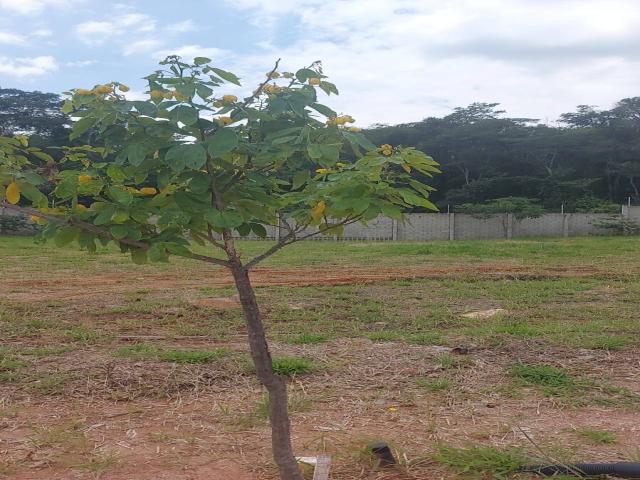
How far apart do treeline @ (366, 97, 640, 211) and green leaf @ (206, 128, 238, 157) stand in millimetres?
31282

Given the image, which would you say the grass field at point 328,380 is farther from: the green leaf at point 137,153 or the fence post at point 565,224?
the fence post at point 565,224

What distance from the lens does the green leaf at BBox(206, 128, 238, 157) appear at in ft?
6.54

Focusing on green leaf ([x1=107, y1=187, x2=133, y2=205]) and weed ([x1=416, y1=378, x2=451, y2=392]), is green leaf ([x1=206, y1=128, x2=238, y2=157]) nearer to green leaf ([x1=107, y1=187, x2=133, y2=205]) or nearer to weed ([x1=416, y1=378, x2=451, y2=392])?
green leaf ([x1=107, y1=187, x2=133, y2=205])

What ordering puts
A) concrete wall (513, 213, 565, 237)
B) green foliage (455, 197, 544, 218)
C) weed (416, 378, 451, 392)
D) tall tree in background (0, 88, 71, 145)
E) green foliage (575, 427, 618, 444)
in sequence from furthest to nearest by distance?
1. tall tree in background (0, 88, 71, 145)
2. concrete wall (513, 213, 565, 237)
3. green foliage (455, 197, 544, 218)
4. weed (416, 378, 451, 392)
5. green foliage (575, 427, 618, 444)

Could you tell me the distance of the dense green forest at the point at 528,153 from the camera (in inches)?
1314

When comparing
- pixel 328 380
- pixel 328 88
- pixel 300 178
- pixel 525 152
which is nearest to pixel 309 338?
pixel 328 380

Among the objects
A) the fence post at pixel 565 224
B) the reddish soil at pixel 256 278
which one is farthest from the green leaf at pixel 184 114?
the fence post at pixel 565 224

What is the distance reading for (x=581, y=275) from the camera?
10102mm

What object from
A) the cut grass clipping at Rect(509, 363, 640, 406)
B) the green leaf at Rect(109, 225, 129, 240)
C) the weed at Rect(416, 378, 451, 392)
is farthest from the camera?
the weed at Rect(416, 378, 451, 392)

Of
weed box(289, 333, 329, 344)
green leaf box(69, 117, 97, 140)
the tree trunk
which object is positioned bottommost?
weed box(289, 333, 329, 344)

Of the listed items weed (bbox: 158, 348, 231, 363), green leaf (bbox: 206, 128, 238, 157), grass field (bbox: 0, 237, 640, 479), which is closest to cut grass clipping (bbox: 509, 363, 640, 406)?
grass field (bbox: 0, 237, 640, 479)

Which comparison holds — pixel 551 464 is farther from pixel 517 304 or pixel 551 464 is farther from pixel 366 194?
pixel 517 304

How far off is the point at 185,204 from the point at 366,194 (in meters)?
0.56

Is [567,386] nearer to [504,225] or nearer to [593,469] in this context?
[593,469]
